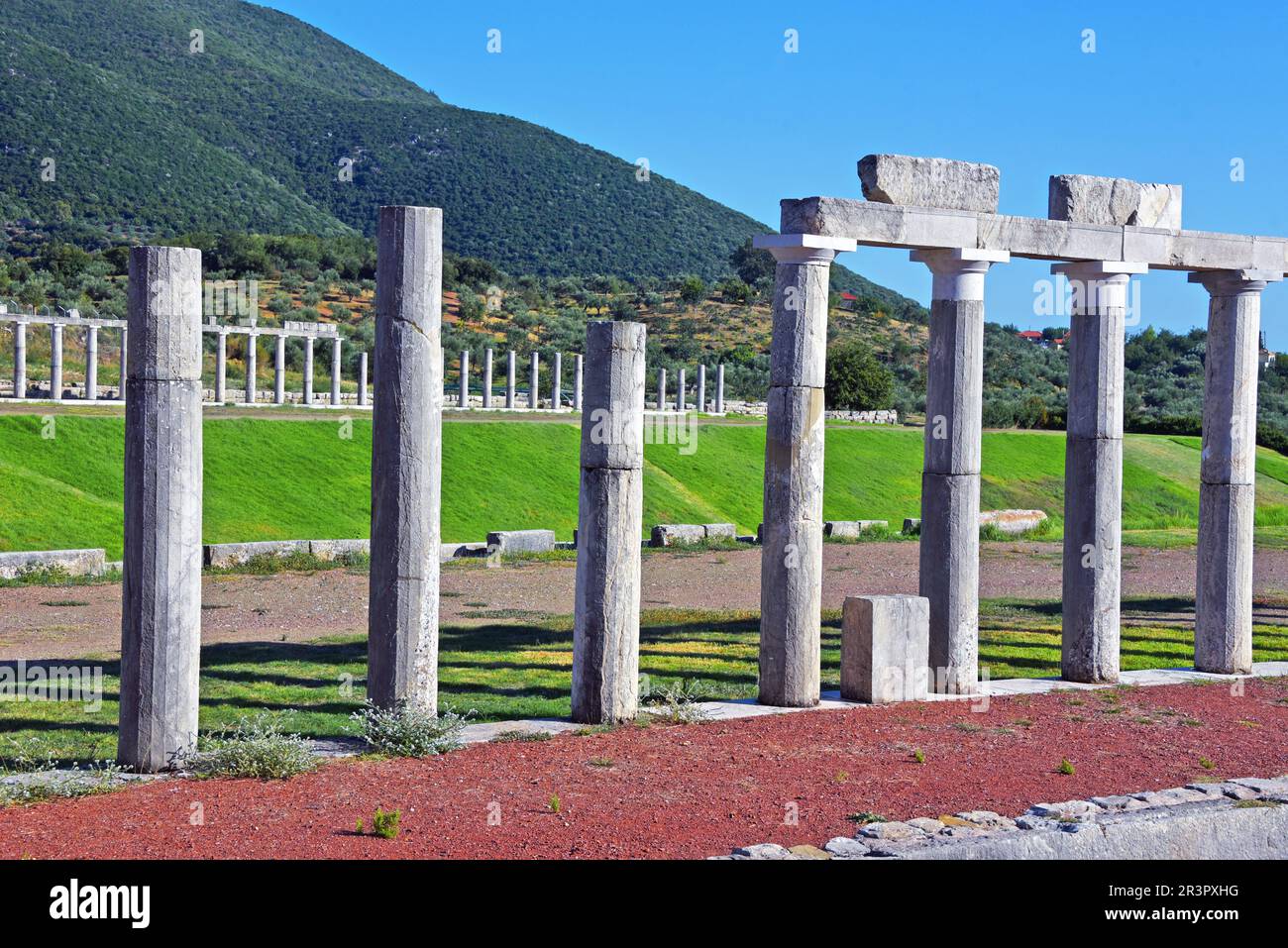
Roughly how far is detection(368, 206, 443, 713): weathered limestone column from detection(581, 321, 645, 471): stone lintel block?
1.44 m

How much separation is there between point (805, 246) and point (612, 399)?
6.93 feet

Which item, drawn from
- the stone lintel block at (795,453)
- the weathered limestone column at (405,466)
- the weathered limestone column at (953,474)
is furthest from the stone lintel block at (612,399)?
the weathered limestone column at (953,474)

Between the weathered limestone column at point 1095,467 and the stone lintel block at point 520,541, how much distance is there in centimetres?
1446

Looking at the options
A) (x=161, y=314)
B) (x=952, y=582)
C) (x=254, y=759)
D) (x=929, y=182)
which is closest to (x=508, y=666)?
(x=952, y=582)

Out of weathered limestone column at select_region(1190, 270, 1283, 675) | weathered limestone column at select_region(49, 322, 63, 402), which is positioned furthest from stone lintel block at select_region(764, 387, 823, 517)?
weathered limestone column at select_region(49, 322, 63, 402)

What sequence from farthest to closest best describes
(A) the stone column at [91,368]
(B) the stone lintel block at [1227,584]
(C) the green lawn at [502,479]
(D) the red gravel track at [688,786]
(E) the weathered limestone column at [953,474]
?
1. (A) the stone column at [91,368]
2. (C) the green lawn at [502,479]
3. (B) the stone lintel block at [1227,584]
4. (E) the weathered limestone column at [953,474]
5. (D) the red gravel track at [688,786]

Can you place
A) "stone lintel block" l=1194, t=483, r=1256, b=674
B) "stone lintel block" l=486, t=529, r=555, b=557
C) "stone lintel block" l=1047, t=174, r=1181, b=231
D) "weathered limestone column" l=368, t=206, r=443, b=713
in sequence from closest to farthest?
"weathered limestone column" l=368, t=206, r=443, b=713 → "stone lintel block" l=1047, t=174, r=1181, b=231 → "stone lintel block" l=1194, t=483, r=1256, b=674 → "stone lintel block" l=486, t=529, r=555, b=557

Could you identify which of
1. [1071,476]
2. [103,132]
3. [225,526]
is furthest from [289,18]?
[1071,476]

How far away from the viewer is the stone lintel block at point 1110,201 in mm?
14461

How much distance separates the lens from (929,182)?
1366 cm

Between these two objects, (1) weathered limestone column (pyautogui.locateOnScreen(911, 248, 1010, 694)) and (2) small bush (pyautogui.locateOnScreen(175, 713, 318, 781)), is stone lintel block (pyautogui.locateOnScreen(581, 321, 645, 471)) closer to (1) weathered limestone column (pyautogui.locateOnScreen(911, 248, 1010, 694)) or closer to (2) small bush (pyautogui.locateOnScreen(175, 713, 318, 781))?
(1) weathered limestone column (pyautogui.locateOnScreen(911, 248, 1010, 694))

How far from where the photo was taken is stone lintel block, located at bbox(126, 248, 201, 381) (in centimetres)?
1015

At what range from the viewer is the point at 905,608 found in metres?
13.3

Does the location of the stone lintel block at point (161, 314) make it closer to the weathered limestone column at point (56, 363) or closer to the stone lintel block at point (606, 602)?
the stone lintel block at point (606, 602)
